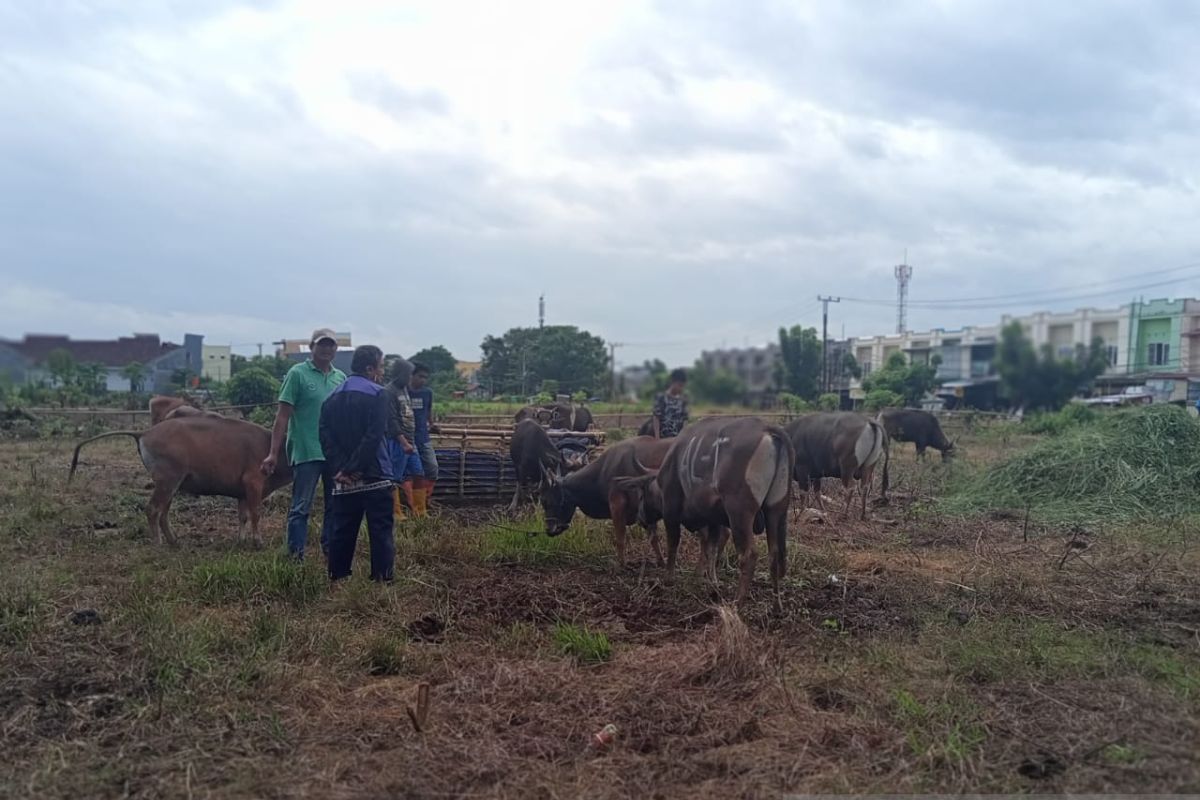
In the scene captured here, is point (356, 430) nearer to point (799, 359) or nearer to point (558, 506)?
point (558, 506)

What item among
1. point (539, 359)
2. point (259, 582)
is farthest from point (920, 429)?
point (259, 582)

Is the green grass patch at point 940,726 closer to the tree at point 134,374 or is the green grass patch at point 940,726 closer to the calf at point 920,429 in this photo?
the tree at point 134,374

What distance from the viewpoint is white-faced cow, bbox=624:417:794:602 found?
6371 millimetres

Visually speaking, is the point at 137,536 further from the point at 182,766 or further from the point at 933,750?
the point at 933,750

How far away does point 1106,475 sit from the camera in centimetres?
1158

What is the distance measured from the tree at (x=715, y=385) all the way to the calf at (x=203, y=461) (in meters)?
4.84

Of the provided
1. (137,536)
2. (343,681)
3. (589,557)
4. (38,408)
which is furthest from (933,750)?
(38,408)

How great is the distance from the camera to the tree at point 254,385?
580 inches

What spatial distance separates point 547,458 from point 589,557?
7.65 ft

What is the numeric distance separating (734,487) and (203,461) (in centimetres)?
489

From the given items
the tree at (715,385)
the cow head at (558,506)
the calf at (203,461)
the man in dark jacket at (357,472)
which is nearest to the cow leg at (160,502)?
the calf at (203,461)

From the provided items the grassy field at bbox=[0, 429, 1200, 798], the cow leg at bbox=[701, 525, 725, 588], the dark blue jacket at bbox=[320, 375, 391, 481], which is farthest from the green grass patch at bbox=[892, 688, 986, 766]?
the dark blue jacket at bbox=[320, 375, 391, 481]

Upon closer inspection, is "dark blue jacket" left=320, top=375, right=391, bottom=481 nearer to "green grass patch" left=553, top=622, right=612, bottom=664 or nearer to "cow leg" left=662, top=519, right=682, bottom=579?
"green grass patch" left=553, top=622, right=612, bottom=664

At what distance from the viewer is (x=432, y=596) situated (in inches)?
238
